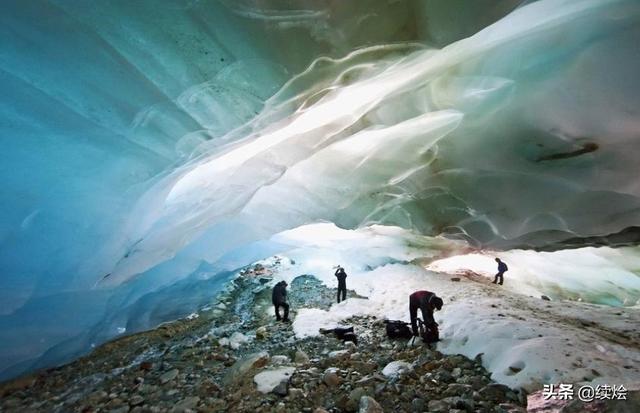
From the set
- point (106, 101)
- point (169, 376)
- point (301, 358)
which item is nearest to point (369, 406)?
point (301, 358)

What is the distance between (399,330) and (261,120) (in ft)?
14.1

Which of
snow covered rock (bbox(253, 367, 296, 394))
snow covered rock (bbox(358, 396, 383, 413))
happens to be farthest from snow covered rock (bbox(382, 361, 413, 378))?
snow covered rock (bbox(253, 367, 296, 394))

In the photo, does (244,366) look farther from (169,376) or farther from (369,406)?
(369,406)

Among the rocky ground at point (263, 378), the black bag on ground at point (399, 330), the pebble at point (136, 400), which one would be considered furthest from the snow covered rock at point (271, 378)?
the black bag on ground at point (399, 330)

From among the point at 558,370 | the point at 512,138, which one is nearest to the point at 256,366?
the point at 558,370

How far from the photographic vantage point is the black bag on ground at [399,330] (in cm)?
563

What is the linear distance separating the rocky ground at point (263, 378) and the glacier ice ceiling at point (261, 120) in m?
0.80

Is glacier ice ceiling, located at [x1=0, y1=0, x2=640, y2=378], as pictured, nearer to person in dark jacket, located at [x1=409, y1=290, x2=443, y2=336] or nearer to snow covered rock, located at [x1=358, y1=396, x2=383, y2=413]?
person in dark jacket, located at [x1=409, y1=290, x2=443, y2=336]

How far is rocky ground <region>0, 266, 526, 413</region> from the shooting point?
3400 mm

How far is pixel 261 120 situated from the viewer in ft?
13.3

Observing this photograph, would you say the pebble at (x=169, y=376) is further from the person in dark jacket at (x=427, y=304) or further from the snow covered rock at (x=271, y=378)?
the person in dark jacket at (x=427, y=304)

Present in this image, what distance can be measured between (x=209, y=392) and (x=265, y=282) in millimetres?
9656

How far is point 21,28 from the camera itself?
2.55 m

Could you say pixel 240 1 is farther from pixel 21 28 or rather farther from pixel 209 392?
pixel 209 392
